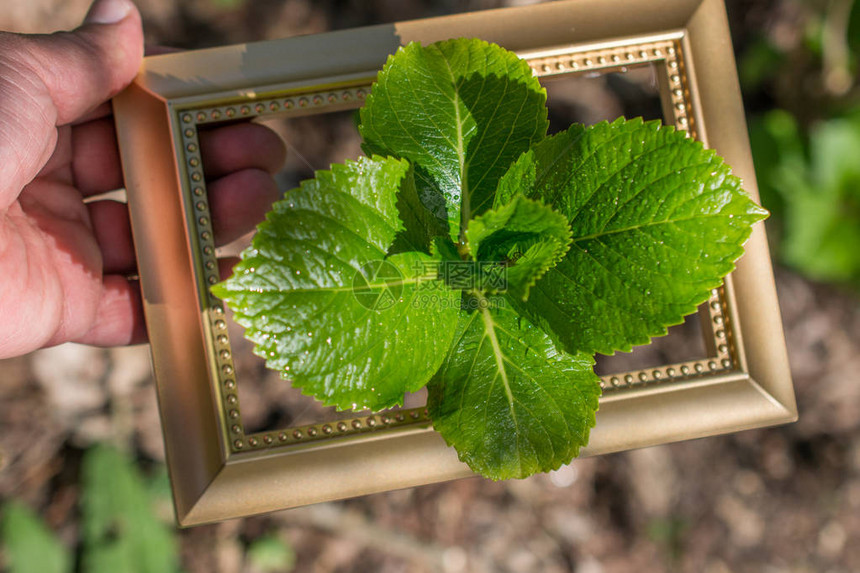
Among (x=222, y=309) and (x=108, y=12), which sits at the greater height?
(x=108, y=12)

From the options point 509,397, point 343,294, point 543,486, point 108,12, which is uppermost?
point 108,12

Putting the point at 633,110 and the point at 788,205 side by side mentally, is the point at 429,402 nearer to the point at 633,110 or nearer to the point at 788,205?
the point at 633,110

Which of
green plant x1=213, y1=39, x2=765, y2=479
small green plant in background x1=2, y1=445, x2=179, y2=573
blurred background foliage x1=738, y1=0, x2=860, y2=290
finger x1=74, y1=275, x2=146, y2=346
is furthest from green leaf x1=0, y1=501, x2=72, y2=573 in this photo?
blurred background foliage x1=738, y1=0, x2=860, y2=290

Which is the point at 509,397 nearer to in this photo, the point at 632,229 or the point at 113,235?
the point at 632,229

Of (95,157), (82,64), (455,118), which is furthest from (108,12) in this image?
(455,118)

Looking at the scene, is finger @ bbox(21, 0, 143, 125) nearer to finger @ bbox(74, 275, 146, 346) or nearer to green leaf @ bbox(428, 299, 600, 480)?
finger @ bbox(74, 275, 146, 346)

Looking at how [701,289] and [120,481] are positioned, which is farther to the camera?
[120,481]

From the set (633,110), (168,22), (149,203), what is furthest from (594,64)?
Result: (168,22)
